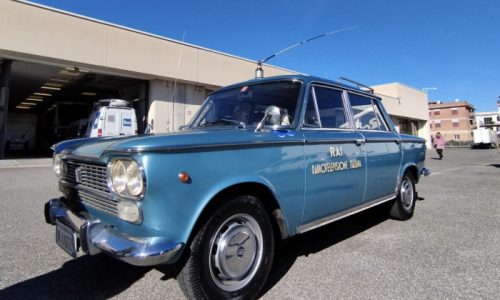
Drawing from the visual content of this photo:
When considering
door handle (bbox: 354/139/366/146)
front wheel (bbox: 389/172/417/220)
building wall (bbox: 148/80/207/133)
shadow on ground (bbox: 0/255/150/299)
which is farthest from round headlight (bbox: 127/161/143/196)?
building wall (bbox: 148/80/207/133)

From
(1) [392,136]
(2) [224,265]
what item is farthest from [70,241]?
(1) [392,136]

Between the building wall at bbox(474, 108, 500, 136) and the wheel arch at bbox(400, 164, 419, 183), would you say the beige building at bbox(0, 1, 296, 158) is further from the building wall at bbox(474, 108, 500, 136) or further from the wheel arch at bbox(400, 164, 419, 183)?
the building wall at bbox(474, 108, 500, 136)

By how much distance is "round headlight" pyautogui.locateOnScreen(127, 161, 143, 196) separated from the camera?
189 centimetres

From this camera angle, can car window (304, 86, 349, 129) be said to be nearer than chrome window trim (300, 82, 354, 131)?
No

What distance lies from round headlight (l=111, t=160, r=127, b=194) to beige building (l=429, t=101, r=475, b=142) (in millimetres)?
86546

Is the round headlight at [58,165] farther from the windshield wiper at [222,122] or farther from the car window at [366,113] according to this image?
the car window at [366,113]

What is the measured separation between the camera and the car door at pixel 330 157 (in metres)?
2.81

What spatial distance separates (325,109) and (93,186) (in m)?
2.22

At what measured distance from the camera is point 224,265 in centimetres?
221

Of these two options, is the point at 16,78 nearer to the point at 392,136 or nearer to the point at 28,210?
the point at 28,210

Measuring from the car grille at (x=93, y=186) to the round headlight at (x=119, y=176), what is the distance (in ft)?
0.35

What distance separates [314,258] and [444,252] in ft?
A: 4.48

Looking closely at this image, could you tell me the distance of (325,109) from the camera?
3287mm

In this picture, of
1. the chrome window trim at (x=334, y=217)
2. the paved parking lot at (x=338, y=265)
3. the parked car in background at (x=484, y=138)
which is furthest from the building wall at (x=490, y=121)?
the chrome window trim at (x=334, y=217)
